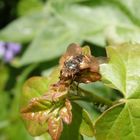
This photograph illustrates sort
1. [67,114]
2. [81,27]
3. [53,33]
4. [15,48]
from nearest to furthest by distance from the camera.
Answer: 1. [67,114]
2. [81,27]
3. [53,33]
4. [15,48]

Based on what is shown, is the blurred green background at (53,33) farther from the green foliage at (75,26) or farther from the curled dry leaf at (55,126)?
the curled dry leaf at (55,126)

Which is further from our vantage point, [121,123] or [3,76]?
[3,76]

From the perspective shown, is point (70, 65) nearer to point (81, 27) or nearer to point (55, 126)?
point (55, 126)

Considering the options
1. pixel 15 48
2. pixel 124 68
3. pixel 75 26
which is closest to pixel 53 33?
pixel 75 26

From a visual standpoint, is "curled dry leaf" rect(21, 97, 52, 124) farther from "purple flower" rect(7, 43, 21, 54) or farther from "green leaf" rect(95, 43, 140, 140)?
"purple flower" rect(7, 43, 21, 54)

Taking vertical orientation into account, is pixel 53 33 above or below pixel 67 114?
below

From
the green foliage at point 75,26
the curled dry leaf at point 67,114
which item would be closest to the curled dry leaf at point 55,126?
the curled dry leaf at point 67,114

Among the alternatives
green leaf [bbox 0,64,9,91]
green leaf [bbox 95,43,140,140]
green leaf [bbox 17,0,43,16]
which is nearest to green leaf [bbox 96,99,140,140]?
green leaf [bbox 95,43,140,140]

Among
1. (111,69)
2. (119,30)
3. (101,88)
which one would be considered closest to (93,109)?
(111,69)
